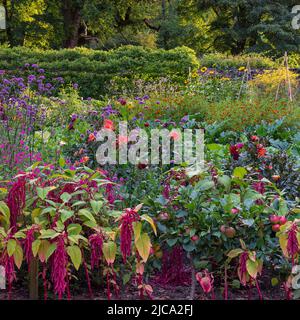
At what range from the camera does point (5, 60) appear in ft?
51.6

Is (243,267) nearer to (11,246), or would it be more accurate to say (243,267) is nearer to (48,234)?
(48,234)

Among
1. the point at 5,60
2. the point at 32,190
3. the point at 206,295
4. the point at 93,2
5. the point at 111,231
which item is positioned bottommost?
the point at 206,295

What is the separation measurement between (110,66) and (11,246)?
41.7 feet

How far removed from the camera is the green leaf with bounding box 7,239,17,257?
2773 mm

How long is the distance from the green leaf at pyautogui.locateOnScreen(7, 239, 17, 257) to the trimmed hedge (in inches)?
479

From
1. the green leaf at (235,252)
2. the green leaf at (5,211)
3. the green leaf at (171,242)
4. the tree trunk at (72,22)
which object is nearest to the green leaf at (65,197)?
the green leaf at (5,211)

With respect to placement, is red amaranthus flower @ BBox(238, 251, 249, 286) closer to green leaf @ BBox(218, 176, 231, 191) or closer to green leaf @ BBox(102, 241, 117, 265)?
green leaf @ BBox(218, 176, 231, 191)

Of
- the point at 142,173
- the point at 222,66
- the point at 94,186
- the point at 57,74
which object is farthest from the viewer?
the point at 222,66

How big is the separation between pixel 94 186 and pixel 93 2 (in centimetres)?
2141

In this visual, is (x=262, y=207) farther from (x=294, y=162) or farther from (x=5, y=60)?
(x=5, y=60)

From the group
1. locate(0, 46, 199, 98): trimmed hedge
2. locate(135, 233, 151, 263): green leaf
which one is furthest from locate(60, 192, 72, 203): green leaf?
locate(0, 46, 199, 98): trimmed hedge

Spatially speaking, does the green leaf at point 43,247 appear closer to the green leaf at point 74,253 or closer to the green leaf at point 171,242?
the green leaf at point 74,253

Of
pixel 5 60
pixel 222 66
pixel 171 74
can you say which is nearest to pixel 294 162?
pixel 171 74

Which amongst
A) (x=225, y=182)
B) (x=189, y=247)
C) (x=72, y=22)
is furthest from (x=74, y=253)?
(x=72, y=22)
